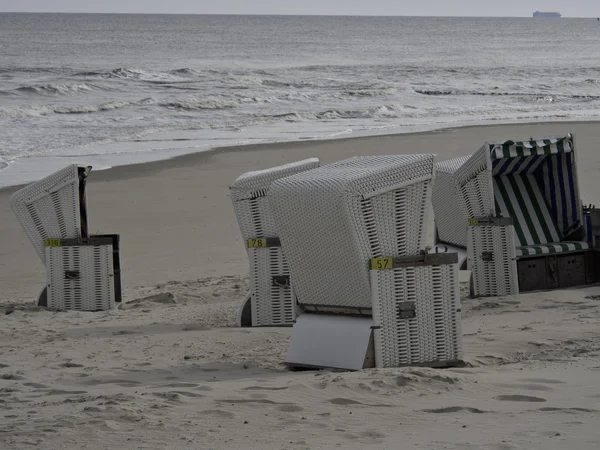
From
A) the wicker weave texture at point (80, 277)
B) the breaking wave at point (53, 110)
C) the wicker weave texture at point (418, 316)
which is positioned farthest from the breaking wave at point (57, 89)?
the wicker weave texture at point (418, 316)

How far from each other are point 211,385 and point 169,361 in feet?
2.94

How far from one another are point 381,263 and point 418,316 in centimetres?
39

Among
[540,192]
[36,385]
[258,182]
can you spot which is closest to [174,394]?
[36,385]

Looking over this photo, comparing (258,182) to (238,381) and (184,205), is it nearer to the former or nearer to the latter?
(238,381)

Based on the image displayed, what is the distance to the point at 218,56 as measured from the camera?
65.9m

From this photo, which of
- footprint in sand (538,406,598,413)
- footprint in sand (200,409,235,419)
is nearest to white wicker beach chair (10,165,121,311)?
footprint in sand (200,409,235,419)

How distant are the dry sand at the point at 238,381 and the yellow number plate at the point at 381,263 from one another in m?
0.58

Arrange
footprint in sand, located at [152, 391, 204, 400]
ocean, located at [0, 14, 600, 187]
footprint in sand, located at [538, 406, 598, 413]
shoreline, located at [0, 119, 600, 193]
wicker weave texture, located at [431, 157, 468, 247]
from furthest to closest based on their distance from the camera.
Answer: ocean, located at [0, 14, 600, 187] → shoreline, located at [0, 119, 600, 193] → wicker weave texture, located at [431, 157, 468, 247] → footprint in sand, located at [152, 391, 204, 400] → footprint in sand, located at [538, 406, 598, 413]

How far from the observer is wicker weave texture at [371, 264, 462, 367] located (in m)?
5.64

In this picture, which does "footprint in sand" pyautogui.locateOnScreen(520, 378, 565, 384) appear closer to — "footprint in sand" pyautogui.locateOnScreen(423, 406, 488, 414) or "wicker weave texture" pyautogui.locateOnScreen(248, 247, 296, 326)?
"footprint in sand" pyautogui.locateOnScreen(423, 406, 488, 414)

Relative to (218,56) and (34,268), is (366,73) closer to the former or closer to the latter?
(218,56)

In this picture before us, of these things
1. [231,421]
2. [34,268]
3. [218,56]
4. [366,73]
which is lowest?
[231,421]

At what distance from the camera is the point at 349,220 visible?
5.49 meters

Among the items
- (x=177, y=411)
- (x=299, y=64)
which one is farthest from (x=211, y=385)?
(x=299, y=64)
